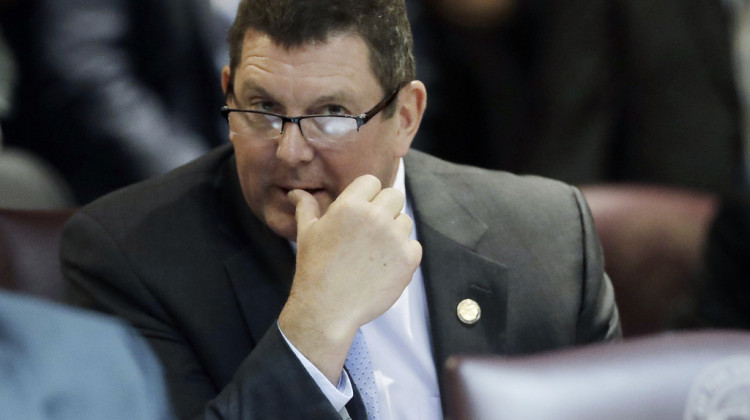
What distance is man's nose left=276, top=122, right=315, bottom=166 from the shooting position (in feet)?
5.46

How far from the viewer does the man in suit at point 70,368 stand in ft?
2.39

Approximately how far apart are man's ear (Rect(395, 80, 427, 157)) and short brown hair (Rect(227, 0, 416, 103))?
3cm

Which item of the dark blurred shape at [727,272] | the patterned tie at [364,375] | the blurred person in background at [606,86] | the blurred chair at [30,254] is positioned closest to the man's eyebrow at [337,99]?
the patterned tie at [364,375]

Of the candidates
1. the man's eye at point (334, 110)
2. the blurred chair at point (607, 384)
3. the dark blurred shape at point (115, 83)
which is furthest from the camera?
the dark blurred shape at point (115, 83)

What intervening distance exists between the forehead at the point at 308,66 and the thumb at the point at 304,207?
0.16m

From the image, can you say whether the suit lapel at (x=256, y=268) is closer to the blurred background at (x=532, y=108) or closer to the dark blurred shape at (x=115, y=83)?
the blurred background at (x=532, y=108)

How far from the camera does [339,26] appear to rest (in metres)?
1.69

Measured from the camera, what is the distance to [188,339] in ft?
5.74

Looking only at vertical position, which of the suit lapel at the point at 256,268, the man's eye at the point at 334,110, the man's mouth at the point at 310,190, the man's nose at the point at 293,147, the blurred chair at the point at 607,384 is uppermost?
the man's eye at the point at 334,110

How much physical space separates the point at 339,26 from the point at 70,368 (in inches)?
40.5

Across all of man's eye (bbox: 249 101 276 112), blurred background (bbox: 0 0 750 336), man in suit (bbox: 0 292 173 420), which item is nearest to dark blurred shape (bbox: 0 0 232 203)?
blurred background (bbox: 0 0 750 336)

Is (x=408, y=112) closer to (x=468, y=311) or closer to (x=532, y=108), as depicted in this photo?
(x=468, y=311)

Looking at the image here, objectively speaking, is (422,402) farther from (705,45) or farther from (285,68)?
(705,45)

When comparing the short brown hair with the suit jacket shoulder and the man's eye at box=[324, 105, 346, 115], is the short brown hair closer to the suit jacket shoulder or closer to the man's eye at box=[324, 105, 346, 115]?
the man's eye at box=[324, 105, 346, 115]
